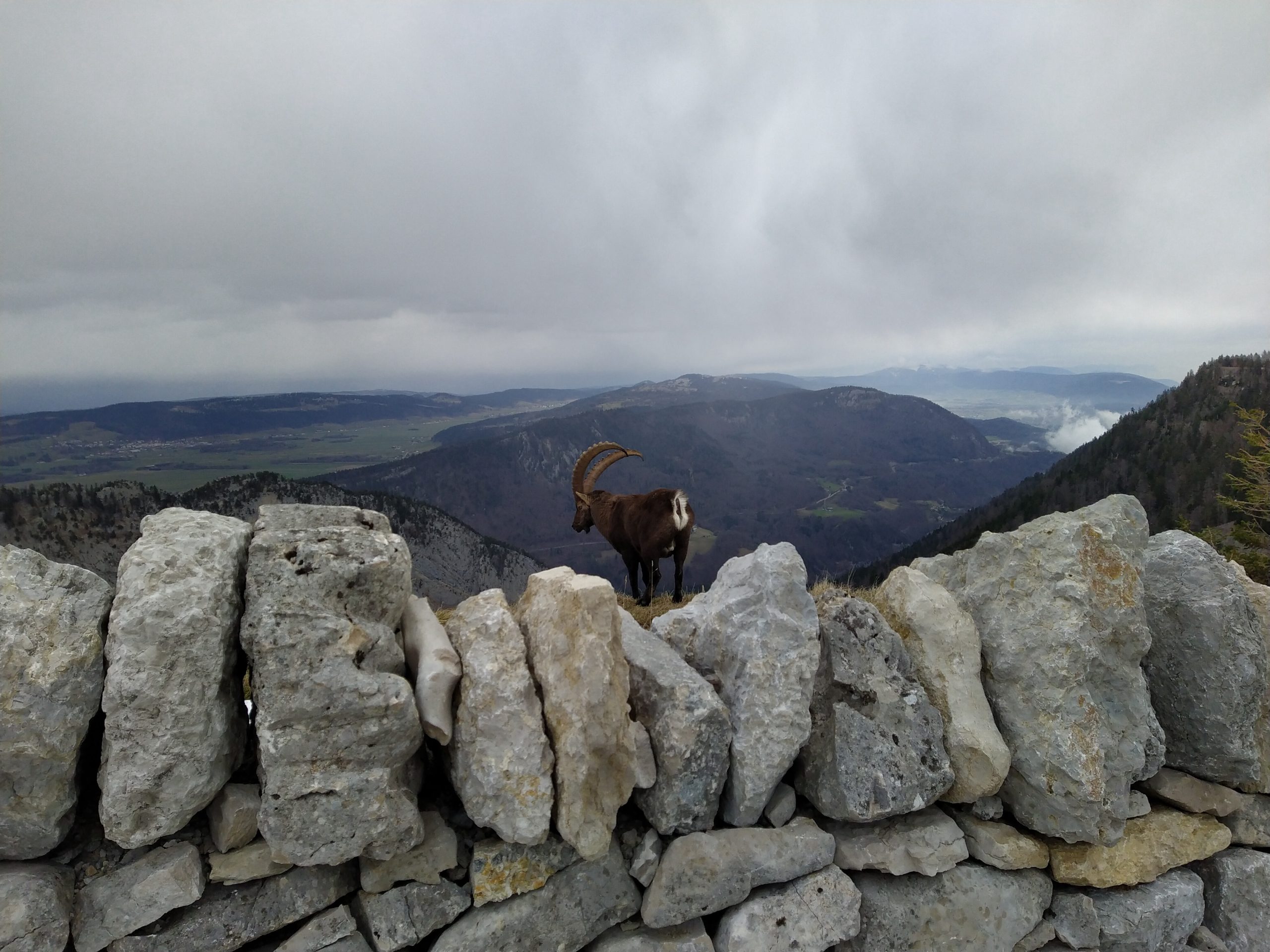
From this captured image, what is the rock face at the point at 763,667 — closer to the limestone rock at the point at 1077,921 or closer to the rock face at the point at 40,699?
the limestone rock at the point at 1077,921

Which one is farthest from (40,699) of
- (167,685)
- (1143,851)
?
(1143,851)

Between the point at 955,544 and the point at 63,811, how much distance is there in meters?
117

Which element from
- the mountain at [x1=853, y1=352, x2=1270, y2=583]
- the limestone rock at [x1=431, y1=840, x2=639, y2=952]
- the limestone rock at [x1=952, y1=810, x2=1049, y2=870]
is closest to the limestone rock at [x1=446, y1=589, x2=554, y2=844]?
the limestone rock at [x1=431, y1=840, x2=639, y2=952]

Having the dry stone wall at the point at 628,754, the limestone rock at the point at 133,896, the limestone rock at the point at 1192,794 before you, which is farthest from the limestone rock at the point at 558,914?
the limestone rock at the point at 1192,794

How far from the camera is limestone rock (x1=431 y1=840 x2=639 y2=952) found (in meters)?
4.18

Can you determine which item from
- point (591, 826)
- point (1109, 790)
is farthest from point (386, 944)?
point (1109, 790)

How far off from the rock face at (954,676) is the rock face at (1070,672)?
23 centimetres

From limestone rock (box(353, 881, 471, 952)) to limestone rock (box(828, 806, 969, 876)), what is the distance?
3141mm

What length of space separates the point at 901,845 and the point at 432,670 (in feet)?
13.8

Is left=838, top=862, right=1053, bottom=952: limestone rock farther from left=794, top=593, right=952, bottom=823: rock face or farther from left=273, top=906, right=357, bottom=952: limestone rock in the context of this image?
left=273, top=906, right=357, bottom=952: limestone rock

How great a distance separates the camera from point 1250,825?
5.81 m

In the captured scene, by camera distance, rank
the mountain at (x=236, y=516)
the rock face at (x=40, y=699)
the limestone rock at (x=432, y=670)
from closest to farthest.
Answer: the rock face at (x=40, y=699) → the limestone rock at (x=432, y=670) → the mountain at (x=236, y=516)

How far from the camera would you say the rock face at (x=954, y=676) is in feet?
16.4

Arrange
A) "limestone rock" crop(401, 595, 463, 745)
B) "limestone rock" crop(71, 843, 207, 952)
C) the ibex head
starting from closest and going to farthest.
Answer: "limestone rock" crop(71, 843, 207, 952)
"limestone rock" crop(401, 595, 463, 745)
the ibex head
